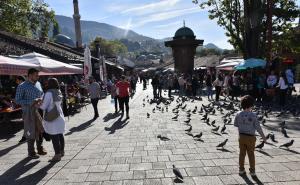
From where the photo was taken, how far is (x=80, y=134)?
34.6 ft

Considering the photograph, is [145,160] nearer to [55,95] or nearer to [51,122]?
[51,122]

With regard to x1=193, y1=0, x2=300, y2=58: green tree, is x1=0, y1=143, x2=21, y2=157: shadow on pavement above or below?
below

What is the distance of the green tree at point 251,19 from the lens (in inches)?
970

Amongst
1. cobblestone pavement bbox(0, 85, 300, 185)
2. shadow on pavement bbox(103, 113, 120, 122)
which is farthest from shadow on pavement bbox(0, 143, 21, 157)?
shadow on pavement bbox(103, 113, 120, 122)

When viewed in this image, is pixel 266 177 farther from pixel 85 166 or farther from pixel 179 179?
pixel 85 166

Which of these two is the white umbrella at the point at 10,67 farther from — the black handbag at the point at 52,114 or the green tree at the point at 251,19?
the green tree at the point at 251,19

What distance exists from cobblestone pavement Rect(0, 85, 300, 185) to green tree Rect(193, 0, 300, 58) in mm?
15311

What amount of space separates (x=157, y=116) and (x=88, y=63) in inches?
243

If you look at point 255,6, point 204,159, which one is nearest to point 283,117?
point 204,159

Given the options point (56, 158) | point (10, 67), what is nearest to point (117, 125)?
point (10, 67)

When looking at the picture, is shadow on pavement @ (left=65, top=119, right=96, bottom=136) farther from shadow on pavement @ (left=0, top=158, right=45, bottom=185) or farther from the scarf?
the scarf

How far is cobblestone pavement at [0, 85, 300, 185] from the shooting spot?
5.93 m

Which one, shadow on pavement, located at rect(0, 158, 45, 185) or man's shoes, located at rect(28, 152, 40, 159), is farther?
man's shoes, located at rect(28, 152, 40, 159)

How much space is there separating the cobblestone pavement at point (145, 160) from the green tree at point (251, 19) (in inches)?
603
